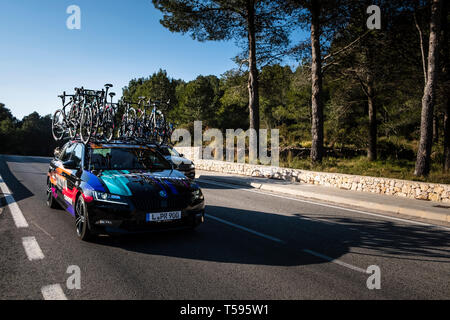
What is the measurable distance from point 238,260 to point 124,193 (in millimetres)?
1947

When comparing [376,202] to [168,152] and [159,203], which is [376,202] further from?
[168,152]

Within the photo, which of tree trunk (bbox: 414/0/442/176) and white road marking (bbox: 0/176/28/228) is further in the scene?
tree trunk (bbox: 414/0/442/176)

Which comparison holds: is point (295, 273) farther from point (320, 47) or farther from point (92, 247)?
point (320, 47)

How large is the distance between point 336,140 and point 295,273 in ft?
81.3

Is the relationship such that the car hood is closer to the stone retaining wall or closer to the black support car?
the black support car

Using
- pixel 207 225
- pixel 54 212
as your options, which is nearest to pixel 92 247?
pixel 207 225

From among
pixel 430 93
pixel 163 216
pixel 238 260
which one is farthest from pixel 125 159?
pixel 430 93

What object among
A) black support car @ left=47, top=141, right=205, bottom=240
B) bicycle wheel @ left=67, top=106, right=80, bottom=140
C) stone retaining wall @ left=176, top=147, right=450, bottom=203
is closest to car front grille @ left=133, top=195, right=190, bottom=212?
black support car @ left=47, top=141, right=205, bottom=240

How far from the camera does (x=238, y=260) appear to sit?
438 centimetres

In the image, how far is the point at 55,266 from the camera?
403 centimetres

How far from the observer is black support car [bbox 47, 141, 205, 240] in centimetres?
463

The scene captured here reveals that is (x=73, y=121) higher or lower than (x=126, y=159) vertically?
higher

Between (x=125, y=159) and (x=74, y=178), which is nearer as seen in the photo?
(x=74, y=178)

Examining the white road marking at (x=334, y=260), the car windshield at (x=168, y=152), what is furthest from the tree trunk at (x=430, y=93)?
the car windshield at (x=168, y=152)
